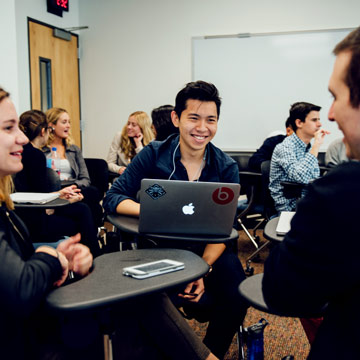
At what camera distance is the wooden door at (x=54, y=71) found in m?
4.89

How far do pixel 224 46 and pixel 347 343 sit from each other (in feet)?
16.5

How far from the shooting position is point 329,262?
29.4 inches

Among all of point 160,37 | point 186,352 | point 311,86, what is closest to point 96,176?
point 160,37

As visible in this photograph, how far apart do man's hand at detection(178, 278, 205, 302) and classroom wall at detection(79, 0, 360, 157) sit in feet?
12.8

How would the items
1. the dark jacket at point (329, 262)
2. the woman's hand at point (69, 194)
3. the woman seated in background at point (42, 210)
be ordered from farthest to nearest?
the woman's hand at point (69, 194)
the woman seated in background at point (42, 210)
the dark jacket at point (329, 262)

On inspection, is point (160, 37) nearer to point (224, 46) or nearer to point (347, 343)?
point (224, 46)

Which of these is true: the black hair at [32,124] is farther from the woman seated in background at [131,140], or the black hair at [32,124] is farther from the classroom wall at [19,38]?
the woman seated in background at [131,140]

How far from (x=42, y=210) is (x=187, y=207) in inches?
49.6

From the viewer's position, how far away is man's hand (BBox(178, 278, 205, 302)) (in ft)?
5.74

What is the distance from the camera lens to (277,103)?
5289 millimetres

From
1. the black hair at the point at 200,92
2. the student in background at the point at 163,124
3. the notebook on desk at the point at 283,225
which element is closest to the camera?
the notebook on desk at the point at 283,225

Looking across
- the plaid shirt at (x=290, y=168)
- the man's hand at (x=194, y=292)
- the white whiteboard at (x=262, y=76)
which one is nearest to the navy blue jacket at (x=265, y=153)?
the plaid shirt at (x=290, y=168)

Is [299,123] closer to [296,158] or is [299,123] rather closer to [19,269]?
[296,158]

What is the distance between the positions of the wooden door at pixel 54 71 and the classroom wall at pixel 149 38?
18cm
